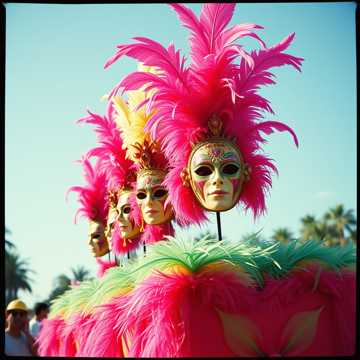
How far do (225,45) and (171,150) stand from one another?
634 millimetres

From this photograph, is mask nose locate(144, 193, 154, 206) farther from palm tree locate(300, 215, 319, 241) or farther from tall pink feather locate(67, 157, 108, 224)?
palm tree locate(300, 215, 319, 241)

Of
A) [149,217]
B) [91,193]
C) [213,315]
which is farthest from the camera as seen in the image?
[91,193]

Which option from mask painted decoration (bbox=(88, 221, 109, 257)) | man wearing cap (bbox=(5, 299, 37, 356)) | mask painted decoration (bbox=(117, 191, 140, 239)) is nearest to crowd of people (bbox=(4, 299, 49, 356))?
man wearing cap (bbox=(5, 299, 37, 356))

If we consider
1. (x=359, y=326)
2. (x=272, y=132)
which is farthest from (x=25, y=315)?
(x=359, y=326)

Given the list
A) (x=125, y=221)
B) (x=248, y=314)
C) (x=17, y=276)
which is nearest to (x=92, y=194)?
(x=125, y=221)

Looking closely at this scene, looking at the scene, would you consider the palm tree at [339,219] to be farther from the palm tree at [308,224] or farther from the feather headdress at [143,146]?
the feather headdress at [143,146]

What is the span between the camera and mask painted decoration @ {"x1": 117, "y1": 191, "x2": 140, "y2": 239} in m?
4.60

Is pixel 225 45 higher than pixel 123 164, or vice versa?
pixel 225 45

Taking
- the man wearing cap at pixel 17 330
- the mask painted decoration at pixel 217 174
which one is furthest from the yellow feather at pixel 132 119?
the man wearing cap at pixel 17 330

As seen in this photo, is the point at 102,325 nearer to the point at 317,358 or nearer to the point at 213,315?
the point at 213,315

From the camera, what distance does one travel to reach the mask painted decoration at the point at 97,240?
586cm

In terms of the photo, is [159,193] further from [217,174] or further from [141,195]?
[217,174]

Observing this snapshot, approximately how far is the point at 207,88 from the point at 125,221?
1.74 meters

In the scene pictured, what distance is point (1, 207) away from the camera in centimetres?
266
